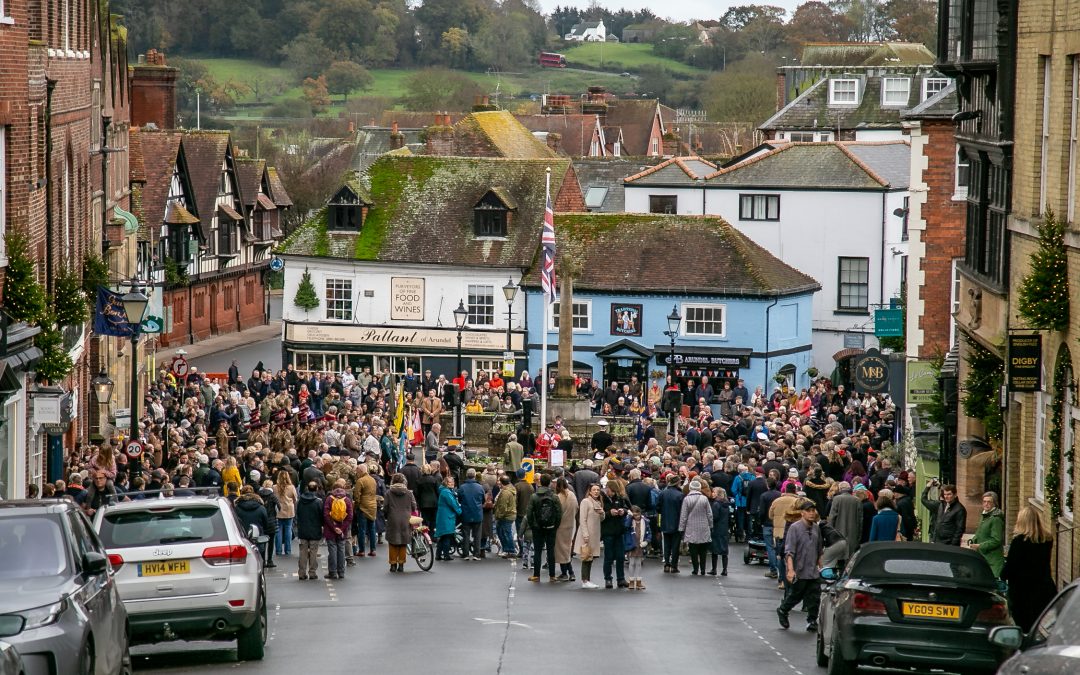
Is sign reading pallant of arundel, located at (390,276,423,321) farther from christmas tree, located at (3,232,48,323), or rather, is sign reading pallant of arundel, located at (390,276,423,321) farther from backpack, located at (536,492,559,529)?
backpack, located at (536,492,559,529)

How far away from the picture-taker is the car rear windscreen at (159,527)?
16406 millimetres

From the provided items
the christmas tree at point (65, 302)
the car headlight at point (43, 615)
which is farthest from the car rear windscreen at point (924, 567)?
the christmas tree at point (65, 302)

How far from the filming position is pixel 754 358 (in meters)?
54.3

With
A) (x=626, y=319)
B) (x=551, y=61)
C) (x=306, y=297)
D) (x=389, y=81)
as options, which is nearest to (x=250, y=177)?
(x=306, y=297)

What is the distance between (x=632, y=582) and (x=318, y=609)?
4930mm

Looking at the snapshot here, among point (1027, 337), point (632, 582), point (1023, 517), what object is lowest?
point (632, 582)

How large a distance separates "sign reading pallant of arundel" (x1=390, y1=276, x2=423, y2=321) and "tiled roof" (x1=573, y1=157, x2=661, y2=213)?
1469cm

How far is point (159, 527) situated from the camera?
16.5m

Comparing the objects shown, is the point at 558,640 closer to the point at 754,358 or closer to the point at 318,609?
the point at 318,609

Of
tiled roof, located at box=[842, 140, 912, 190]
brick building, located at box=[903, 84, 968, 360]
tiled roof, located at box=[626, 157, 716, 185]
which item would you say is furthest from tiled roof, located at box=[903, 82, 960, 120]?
tiled roof, located at box=[626, 157, 716, 185]

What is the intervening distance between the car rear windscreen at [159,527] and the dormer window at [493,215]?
41708 mm

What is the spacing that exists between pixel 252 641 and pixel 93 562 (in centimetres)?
404

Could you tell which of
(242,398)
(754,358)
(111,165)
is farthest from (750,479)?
(754,358)

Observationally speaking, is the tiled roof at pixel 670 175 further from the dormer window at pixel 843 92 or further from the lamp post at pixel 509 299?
the dormer window at pixel 843 92
